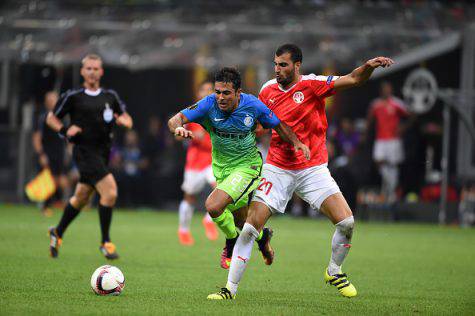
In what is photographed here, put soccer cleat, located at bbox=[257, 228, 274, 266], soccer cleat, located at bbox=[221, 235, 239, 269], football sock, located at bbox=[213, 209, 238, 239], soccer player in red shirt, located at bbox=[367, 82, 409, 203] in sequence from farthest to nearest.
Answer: soccer player in red shirt, located at bbox=[367, 82, 409, 203], soccer cleat, located at bbox=[221, 235, 239, 269], soccer cleat, located at bbox=[257, 228, 274, 266], football sock, located at bbox=[213, 209, 238, 239]

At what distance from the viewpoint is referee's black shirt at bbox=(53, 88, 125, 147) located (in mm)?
12391

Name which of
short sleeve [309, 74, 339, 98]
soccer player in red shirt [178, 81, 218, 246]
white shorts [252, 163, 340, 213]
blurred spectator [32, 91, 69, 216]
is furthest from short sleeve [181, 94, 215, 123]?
blurred spectator [32, 91, 69, 216]

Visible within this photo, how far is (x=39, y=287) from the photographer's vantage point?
927cm

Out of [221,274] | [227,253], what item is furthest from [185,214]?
[227,253]

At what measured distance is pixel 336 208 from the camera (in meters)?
9.46

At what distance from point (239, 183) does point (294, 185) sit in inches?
23.9

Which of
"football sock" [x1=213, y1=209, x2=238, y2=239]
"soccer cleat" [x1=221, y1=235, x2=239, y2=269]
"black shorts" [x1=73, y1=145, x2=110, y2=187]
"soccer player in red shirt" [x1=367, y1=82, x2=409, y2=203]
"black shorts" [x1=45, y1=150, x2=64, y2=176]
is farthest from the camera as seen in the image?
"soccer player in red shirt" [x1=367, y1=82, x2=409, y2=203]

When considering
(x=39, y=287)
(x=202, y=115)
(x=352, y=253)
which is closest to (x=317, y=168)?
(x=202, y=115)

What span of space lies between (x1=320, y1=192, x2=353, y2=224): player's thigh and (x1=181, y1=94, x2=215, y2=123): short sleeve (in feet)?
4.87

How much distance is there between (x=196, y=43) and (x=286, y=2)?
10.2 ft

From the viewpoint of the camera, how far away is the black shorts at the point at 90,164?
1232 cm

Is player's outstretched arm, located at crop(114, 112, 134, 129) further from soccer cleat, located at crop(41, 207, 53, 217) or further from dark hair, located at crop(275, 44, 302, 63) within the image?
soccer cleat, located at crop(41, 207, 53, 217)

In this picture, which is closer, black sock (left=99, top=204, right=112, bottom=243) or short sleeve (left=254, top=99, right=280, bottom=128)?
short sleeve (left=254, top=99, right=280, bottom=128)

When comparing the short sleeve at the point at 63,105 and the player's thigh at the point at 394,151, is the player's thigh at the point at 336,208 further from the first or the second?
the player's thigh at the point at 394,151
